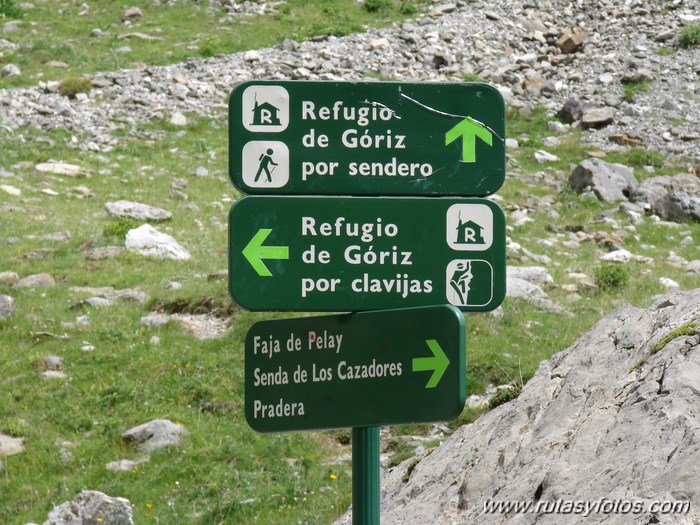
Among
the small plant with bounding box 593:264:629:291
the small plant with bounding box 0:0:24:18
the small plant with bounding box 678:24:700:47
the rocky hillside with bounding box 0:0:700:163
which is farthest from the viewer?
the small plant with bounding box 0:0:24:18

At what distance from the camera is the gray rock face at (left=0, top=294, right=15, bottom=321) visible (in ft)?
36.3

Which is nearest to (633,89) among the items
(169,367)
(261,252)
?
(169,367)

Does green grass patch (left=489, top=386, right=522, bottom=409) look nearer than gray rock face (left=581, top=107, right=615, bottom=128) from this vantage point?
Yes

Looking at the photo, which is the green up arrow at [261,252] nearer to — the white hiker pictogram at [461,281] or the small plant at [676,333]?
the white hiker pictogram at [461,281]

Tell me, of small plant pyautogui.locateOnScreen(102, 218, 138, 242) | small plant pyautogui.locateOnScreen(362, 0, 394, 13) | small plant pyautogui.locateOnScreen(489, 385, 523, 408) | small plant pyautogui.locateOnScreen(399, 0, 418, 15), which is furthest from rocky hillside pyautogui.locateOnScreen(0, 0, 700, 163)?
small plant pyautogui.locateOnScreen(489, 385, 523, 408)

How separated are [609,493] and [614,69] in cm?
2150

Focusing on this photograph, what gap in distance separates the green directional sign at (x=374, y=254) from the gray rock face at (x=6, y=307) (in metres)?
8.48

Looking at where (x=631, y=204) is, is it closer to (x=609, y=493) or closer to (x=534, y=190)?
(x=534, y=190)

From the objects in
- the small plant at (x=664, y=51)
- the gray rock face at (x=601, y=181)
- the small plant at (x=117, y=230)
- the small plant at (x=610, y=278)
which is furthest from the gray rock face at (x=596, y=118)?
the small plant at (x=117, y=230)

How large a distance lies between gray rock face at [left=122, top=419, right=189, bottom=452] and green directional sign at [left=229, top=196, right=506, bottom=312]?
18.6 ft

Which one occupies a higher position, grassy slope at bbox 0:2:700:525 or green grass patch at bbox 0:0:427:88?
green grass patch at bbox 0:0:427:88

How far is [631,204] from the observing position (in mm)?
17672

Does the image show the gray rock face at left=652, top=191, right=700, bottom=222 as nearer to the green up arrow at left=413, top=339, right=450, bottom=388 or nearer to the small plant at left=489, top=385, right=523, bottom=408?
the small plant at left=489, top=385, right=523, bottom=408

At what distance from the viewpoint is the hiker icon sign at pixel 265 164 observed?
3.36 metres
